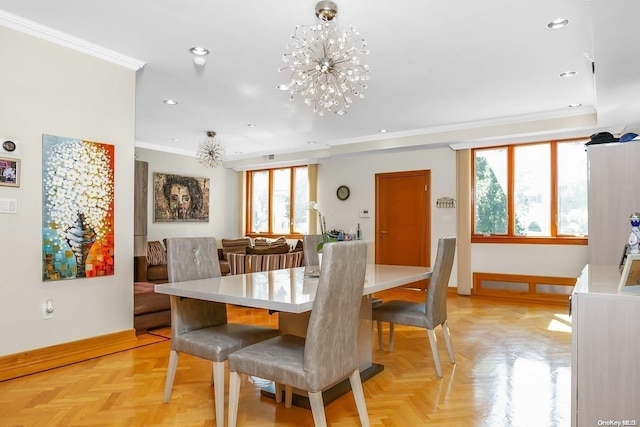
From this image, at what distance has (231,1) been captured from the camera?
2.75m

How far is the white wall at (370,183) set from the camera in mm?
6574

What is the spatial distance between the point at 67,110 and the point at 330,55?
212 cm

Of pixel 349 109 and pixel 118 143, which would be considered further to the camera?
pixel 349 109

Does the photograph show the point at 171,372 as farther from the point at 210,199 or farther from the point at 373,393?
the point at 210,199

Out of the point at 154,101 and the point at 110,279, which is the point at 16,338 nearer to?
the point at 110,279

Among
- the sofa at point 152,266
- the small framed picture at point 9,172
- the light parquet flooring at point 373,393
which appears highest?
the small framed picture at point 9,172

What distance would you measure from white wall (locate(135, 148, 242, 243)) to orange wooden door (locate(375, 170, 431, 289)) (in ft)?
11.7

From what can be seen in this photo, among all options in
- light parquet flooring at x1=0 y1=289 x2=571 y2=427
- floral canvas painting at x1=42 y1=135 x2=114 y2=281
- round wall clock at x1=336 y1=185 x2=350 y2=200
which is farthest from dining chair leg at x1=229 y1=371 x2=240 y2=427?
round wall clock at x1=336 y1=185 x2=350 y2=200

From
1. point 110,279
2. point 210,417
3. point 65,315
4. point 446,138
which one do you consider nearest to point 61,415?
point 210,417

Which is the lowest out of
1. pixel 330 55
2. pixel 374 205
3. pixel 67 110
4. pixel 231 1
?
pixel 374 205

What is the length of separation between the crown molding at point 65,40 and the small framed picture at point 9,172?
3.14 feet

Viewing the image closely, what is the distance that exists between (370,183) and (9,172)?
544cm

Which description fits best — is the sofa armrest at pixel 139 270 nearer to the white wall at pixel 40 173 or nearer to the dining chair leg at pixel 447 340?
the white wall at pixel 40 173

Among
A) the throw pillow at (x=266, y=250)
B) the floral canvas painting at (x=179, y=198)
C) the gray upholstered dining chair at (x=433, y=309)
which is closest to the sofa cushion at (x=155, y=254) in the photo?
the floral canvas painting at (x=179, y=198)
